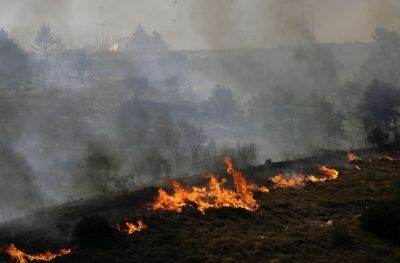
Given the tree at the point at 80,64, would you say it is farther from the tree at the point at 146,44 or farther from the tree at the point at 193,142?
the tree at the point at 193,142

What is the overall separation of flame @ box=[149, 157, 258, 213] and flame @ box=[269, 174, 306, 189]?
419cm

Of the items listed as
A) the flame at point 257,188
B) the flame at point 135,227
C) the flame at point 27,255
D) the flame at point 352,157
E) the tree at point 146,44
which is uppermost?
the tree at point 146,44

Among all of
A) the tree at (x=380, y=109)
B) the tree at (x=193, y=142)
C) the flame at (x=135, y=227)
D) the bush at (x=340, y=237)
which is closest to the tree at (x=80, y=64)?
the tree at (x=193, y=142)

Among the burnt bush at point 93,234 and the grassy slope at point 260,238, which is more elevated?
the burnt bush at point 93,234

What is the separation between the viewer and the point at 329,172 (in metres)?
43.1

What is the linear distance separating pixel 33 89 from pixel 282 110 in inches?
2071

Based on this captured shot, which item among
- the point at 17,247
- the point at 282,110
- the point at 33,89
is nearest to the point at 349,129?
the point at 282,110

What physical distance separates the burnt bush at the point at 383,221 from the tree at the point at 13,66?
75.9 metres

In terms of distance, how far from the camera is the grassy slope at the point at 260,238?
20.4 metres

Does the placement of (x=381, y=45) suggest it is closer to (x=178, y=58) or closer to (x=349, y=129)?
(x=349, y=129)

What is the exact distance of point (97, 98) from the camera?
284ft

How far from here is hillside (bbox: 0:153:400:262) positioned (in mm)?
20547

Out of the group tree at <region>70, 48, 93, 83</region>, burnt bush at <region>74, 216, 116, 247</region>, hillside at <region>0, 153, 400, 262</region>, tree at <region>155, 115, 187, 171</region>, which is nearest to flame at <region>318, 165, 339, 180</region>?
hillside at <region>0, 153, 400, 262</region>

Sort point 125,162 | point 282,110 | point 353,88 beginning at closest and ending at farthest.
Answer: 1. point 125,162
2. point 282,110
3. point 353,88
